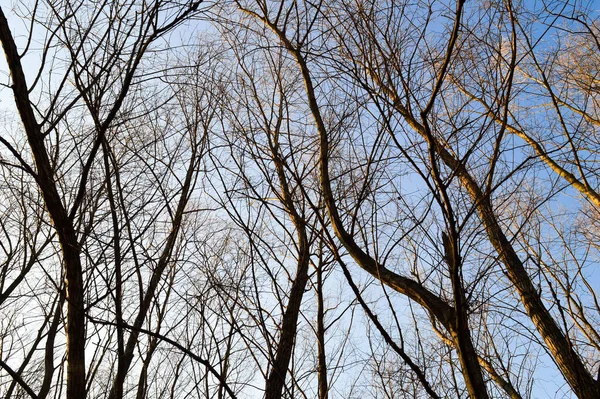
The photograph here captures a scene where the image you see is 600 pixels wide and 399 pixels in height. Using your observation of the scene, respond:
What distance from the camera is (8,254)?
464 centimetres

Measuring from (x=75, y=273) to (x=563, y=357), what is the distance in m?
3.31

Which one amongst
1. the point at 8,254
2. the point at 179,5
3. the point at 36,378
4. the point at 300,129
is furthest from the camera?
the point at 36,378

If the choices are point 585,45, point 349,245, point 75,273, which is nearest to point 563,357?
point 349,245

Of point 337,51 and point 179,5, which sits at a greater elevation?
point 337,51

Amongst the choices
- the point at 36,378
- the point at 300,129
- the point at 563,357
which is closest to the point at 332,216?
the point at 300,129

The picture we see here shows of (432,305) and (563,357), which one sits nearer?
(432,305)

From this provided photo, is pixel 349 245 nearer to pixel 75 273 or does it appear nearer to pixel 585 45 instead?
pixel 75 273

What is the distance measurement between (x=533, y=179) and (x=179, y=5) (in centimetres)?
149

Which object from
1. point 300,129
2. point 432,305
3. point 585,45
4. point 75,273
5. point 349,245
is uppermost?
point 585,45

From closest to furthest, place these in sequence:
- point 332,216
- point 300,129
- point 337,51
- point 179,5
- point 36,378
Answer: point 179,5 < point 332,216 < point 337,51 < point 300,129 < point 36,378

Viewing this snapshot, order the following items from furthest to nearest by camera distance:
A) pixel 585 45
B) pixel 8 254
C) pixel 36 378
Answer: pixel 585 45, pixel 36 378, pixel 8 254

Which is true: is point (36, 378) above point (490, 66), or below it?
above

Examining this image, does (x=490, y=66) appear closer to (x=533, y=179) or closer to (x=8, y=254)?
(x=533, y=179)

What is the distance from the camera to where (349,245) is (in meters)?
1.84
